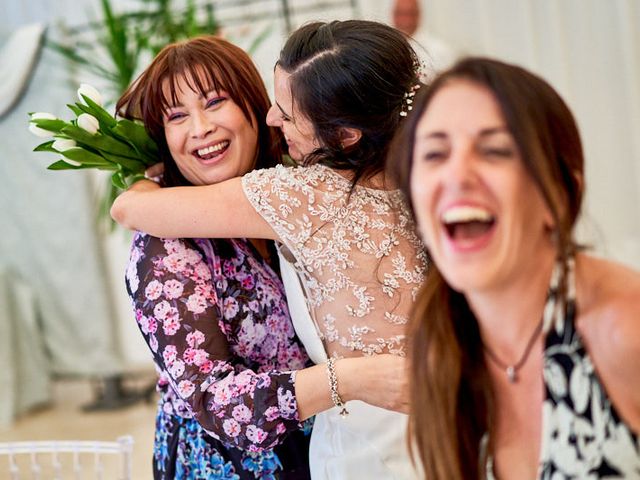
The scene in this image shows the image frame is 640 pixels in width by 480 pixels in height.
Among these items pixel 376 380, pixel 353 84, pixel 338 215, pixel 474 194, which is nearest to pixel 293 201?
pixel 338 215

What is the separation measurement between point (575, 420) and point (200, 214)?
88 cm

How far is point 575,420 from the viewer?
1.23 m

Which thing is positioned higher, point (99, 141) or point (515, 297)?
point (99, 141)

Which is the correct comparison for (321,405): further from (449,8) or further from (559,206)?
(449,8)

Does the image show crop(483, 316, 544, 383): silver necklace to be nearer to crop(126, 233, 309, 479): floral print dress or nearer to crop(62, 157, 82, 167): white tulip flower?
crop(126, 233, 309, 479): floral print dress

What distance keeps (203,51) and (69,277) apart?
443 centimetres

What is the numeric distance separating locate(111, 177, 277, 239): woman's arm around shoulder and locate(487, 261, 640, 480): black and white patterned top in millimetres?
732

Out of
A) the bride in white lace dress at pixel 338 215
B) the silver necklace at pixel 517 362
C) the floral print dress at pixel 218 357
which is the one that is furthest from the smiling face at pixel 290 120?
the silver necklace at pixel 517 362

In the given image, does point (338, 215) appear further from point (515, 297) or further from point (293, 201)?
point (515, 297)

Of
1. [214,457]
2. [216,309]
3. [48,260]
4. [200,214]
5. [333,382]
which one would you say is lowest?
[48,260]

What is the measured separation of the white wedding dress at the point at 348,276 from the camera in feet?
6.05

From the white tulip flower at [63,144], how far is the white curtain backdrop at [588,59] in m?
4.24

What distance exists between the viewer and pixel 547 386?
1.26 meters

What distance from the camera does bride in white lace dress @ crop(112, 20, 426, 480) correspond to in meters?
1.84
